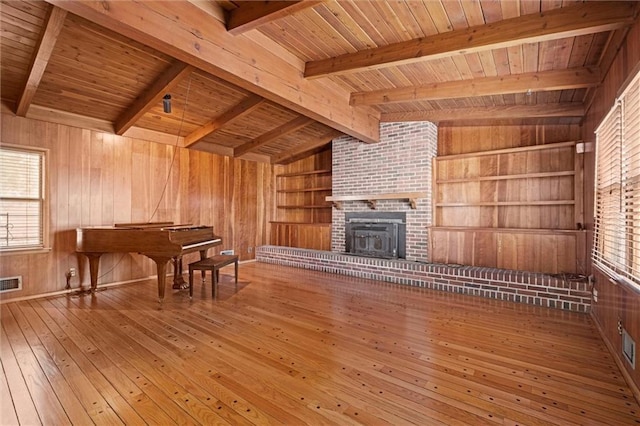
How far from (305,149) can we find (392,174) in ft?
7.25

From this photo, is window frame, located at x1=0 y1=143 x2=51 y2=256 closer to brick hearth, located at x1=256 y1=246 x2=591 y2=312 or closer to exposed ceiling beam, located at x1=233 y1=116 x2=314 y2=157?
exposed ceiling beam, located at x1=233 y1=116 x2=314 y2=157

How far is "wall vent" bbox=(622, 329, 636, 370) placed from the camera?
6.76ft

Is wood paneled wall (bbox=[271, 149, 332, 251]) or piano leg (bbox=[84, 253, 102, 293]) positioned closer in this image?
piano leg (bbox=[84, 253, 102, 293])

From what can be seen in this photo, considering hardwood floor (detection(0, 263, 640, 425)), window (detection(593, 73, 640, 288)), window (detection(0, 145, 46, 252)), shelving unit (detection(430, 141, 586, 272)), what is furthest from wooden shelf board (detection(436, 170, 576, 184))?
window (detection(0, 145, 46, 252))

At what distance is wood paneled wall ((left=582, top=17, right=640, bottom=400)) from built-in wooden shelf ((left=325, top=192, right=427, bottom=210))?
216 cm

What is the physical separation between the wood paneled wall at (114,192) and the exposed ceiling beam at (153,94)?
1.37ft

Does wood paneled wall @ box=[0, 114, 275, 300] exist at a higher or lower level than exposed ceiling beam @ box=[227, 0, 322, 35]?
lower

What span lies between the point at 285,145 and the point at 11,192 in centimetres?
454

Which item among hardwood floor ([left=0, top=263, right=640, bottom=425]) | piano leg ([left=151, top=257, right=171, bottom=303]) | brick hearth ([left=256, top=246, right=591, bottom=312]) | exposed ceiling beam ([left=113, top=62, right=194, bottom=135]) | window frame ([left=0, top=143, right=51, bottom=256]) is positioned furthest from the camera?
window frame ([left=0, top=143, right=51, bottom=256])

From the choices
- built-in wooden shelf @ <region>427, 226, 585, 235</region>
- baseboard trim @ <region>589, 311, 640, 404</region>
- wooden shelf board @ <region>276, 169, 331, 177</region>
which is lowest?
baseboard trim @ <region>589, 311, 640, 404</region>

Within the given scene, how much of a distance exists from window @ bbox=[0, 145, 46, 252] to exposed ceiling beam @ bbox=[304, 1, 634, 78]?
4.14 meters

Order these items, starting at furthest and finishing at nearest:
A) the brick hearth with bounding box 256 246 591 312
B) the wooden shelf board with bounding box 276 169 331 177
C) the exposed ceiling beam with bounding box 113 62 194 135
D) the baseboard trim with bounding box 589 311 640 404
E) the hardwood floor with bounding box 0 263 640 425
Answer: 1. the wooden shelf board with bounding box 276 169 331 177
2. the brick hearth with bounding box 256 246 591 312
3. the exposed ceiling beam with bounding box 113 62 194 135
4. the baseboard trim with bounding box 589 311 640 404
5. the hardwood floor with bounding box 0 263 640 425

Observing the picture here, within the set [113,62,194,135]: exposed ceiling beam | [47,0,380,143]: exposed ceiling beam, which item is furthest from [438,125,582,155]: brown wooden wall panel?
[113,62,194,135]: exposed ceiling beam

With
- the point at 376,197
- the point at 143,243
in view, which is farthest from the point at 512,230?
the point at 143,243
